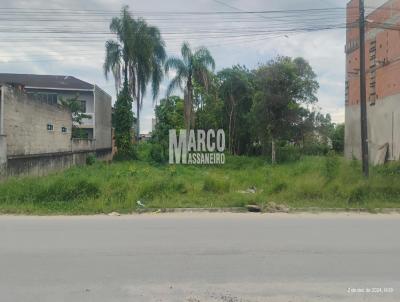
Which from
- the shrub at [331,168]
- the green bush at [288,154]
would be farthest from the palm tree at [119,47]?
the shrub at [331,168]

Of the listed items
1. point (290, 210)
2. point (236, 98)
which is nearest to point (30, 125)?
point (290, 210)

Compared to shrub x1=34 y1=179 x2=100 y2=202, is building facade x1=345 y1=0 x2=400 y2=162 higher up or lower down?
higher up

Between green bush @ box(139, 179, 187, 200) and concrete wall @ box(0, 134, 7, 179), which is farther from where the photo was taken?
concrete wall @ box(0, 134, 7, 179)

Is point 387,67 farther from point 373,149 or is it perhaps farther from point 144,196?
point 144,196

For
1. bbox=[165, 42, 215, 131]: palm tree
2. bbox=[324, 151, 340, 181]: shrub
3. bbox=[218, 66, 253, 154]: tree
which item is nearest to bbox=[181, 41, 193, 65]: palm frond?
bbox=[165, 42, 215, 131]: palm tree

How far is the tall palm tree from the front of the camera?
103 ft

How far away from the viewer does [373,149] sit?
26.6 m

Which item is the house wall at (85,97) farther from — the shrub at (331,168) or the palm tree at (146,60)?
A: the shrub at (331,168)

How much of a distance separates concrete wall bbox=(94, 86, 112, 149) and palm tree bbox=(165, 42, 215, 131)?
26.3 feet

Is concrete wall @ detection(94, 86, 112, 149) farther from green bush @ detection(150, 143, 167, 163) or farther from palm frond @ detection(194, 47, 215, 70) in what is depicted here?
palm frond @ detection(194, 47, 215, 70)

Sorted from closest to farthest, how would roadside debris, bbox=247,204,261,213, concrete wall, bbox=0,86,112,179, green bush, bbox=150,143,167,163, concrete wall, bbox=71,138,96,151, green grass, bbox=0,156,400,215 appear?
1. roadside debris, bbox=247,204,261,213
2. green grass, bbox=0,156,400,215
3. concrete wall, bbox=0,86,112,179
4. concrete wall, bbox=71,138,96,151
5. green bush, bbox=150,143,167,163

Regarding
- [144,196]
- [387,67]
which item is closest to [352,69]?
[387,67]

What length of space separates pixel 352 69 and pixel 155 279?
29393 millimetres

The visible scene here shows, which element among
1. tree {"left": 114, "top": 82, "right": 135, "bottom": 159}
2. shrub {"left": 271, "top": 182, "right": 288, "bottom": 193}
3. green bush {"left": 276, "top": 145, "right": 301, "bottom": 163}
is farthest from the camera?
tree {"left": 114, "top": 82, "right": 135, "bottom": 159}
